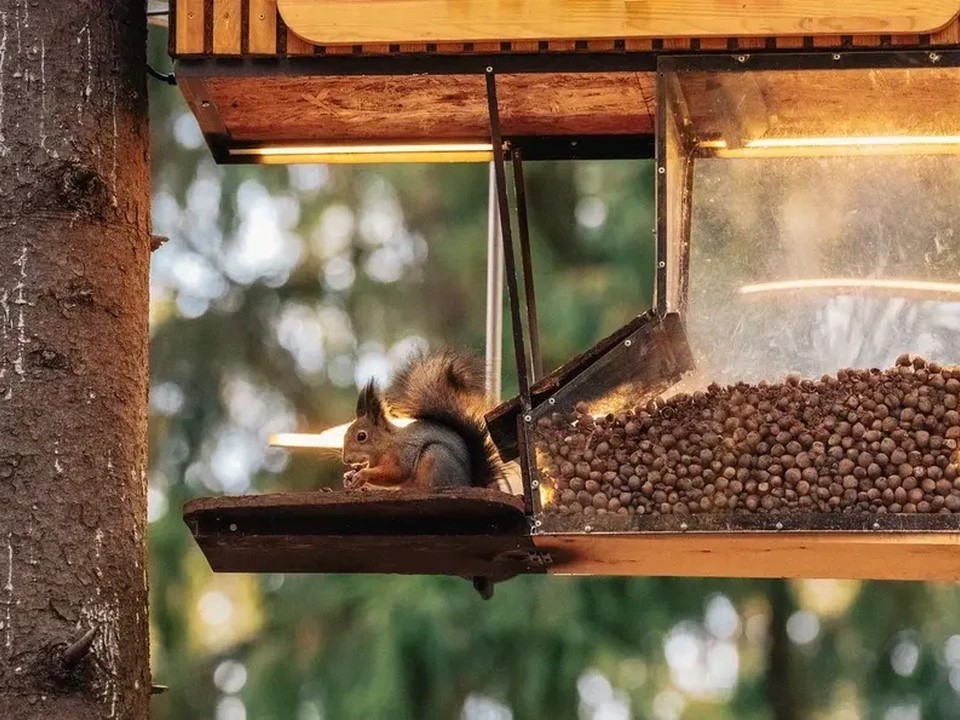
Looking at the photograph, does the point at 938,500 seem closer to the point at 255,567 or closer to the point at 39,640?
the point at 255,567

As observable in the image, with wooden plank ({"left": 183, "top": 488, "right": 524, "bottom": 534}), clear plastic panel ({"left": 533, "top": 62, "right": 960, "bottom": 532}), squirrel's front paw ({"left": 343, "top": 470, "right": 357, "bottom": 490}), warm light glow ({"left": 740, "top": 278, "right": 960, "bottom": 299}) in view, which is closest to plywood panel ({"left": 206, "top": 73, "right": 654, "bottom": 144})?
clear plastic panel ({"left": 533, "top": 62, "right": 960, "bottom": 532})

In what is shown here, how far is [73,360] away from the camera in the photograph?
12.4 ft

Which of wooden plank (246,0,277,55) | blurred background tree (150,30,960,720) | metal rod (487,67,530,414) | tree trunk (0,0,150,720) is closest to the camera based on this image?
tree trunk (0,0,150,720)

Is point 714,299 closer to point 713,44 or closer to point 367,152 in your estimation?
point 713,44

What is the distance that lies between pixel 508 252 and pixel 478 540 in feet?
1.97

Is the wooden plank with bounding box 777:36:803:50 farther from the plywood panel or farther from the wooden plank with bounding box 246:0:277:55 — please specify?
the wooden plank with bounding box 246:0:277:55

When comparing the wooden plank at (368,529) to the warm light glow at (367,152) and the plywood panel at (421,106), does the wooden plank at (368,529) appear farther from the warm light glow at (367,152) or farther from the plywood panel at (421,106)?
the warm light glow at (367,152)

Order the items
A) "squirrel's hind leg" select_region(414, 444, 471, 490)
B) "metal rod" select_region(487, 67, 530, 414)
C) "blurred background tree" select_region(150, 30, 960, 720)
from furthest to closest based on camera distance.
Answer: "blurred background tree" select_region(150, 30, 960, 720) → "squirrel's hind leg" select_region(414, 444, 471, 490) → "metal rod" select_region(487, 67, 530, 414)

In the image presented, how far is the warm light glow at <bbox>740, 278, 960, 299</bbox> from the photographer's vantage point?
13.2 ft

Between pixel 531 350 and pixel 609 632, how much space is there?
347cm

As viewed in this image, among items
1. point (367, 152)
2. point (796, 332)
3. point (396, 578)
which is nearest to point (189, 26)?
point (367, 152)

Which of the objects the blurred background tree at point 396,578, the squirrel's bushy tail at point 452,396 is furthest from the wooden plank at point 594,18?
the blurred background tree at point 396,578

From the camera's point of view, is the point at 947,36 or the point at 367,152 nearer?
the point at 947,36

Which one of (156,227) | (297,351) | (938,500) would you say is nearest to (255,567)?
(938,500)
